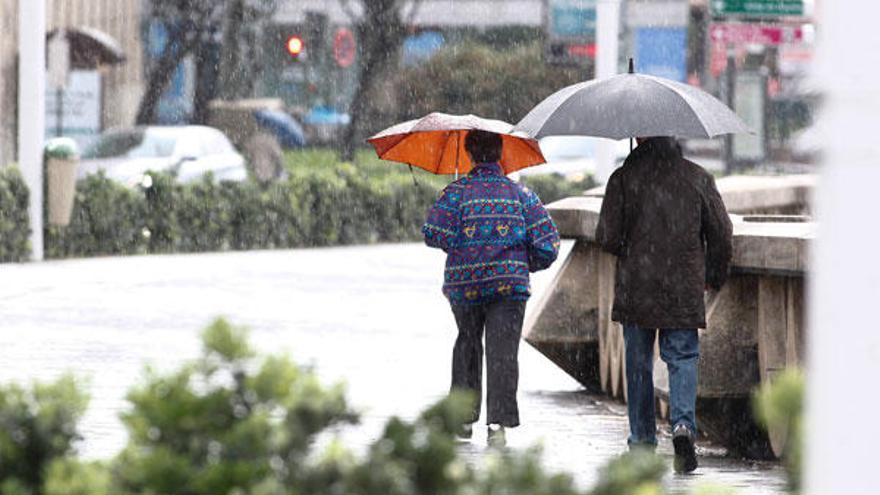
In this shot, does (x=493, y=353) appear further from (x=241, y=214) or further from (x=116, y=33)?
(x=116, y=33)

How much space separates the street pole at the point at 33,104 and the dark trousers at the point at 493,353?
13.2 m

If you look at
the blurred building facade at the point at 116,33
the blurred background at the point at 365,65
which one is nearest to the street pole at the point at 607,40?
the blurred background at the point at 365,65

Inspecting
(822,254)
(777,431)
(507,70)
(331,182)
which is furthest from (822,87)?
(507,70)

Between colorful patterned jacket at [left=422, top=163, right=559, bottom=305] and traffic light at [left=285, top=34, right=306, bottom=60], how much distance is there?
2078cm

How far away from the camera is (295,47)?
99.3 feet

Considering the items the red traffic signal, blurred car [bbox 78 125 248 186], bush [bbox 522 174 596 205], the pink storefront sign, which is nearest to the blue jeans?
blurred car [bbox 78 125 248 186]

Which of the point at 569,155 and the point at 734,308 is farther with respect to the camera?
the point at 569,155

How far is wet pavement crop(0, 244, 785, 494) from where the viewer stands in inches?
390

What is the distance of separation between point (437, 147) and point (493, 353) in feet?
5.21

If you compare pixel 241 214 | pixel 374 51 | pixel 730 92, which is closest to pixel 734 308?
pixel 241 214

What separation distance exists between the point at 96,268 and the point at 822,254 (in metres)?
19.3

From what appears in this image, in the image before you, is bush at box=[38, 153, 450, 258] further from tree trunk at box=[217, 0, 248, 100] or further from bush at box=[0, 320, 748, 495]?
bush at box=[0, 320, 748, 495]

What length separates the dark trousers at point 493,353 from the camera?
9.52 metres

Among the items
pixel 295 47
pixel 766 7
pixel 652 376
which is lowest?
pixel 652 376
